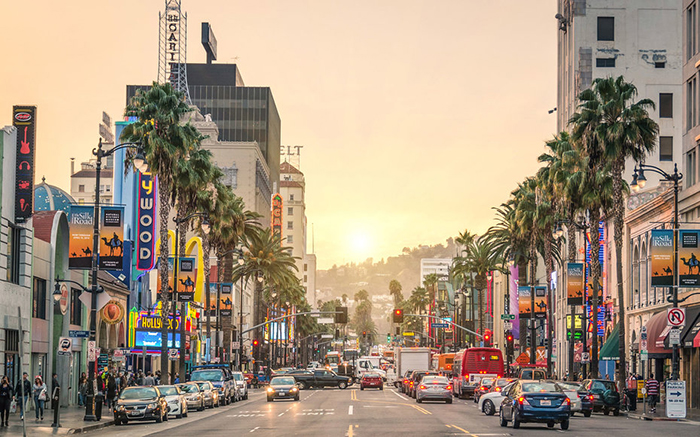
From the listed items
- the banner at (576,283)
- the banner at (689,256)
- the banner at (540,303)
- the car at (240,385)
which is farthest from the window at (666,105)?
the banner at (689,256)

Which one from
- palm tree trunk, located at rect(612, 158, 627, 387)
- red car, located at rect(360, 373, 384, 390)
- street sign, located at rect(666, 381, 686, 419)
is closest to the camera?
street sign, located at rect(666, 381, 686, 419)

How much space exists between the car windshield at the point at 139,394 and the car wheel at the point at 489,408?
1431 centimetres

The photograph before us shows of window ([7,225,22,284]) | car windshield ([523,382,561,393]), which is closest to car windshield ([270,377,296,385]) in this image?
window ([7,225,22,284])

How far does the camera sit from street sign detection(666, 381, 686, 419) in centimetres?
4103

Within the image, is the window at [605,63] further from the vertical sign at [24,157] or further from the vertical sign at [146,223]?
the vertical sign at [24,157]

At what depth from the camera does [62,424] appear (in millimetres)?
36656

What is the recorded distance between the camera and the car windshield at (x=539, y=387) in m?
33.2

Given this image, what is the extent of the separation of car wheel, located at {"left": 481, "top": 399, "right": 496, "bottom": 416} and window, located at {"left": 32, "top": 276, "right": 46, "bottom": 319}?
22.6 metres

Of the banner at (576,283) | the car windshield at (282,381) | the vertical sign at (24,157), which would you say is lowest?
the car windshield at (282,381)

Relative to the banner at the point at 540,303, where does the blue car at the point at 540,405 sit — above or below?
below

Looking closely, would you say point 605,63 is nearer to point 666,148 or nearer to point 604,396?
point 666,148

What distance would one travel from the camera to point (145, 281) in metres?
75.6

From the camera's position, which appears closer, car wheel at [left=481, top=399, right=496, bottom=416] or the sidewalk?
the sidewalk

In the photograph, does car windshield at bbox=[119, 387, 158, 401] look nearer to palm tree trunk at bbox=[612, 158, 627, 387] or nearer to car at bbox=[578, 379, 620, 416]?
car at bbox=[578, 379, 620, 416]
